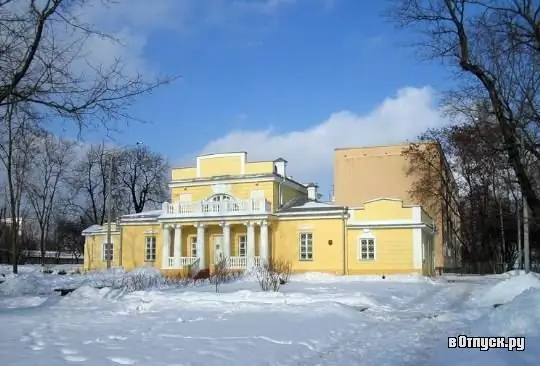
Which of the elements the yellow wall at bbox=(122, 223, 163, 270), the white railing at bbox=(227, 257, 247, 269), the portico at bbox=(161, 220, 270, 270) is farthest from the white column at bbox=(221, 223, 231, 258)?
the yellow wall at bbox=(122, 223, 163, 270)

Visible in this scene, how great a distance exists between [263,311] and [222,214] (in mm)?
21969

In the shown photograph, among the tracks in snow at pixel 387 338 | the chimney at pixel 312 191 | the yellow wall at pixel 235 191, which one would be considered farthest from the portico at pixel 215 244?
the tracks in snow at pixel 387 338

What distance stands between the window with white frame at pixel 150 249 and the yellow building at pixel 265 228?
0.23 ft

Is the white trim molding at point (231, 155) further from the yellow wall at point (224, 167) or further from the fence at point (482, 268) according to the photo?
the fence at point (482, 268)

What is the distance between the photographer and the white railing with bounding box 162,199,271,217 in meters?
35.3

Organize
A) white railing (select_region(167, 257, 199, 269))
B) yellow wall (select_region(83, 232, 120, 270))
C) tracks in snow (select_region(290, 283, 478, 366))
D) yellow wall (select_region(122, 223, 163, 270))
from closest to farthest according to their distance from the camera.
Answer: tracks in snow (select_region(290, 283, 478, 366)), white railing (select_region(167, 257, 199, 269)), yellow wall (select_region(122, 223, 163, 270)), yellow wall (select_region(83, 232, 120, 270))

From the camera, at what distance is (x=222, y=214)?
117ft

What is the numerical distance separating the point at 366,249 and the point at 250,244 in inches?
277

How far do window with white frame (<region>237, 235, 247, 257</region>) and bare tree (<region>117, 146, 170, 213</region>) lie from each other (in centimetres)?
2223

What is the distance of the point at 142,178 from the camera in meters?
58.1

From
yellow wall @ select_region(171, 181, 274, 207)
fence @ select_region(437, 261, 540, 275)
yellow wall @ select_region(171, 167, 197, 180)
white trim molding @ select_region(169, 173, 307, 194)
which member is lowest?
fence @ select_region(437, 261, 540, 275)

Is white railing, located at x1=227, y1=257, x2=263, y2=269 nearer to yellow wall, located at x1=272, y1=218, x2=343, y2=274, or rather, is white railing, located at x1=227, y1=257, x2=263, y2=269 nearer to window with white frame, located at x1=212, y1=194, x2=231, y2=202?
yellow wall, located at x1=272, y1=218, x2=343, y2=274

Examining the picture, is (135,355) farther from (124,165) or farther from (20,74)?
(124,165)

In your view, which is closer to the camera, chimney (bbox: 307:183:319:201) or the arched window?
the arched window
